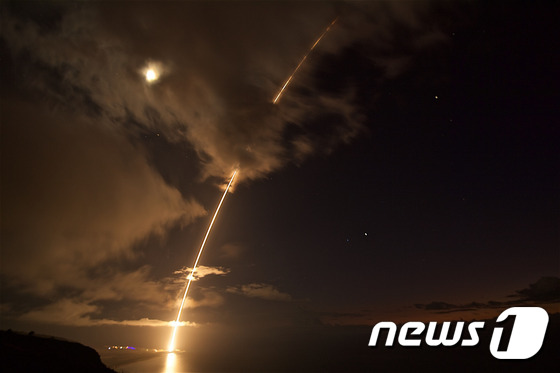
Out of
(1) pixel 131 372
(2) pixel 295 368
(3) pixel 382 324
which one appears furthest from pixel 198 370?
(3) pixel 382 324

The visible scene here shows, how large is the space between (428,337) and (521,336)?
224 inches

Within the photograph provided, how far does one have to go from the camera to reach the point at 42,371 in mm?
28625

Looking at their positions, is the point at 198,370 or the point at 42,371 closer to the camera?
the point at 42,371

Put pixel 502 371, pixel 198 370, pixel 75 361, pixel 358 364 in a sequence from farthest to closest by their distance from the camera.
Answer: pixel 358 364
pixel 198 370
pixel 502 371
pixel 75 361

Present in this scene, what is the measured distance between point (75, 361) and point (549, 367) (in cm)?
15795

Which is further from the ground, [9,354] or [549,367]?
[549,367]

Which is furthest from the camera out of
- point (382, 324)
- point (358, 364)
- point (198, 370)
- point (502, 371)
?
point (358, 364)

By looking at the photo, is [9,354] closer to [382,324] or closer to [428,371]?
[382,324]

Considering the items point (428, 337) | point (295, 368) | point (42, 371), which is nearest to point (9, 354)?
point (42, 371)

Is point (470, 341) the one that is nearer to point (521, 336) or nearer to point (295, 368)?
point (521, 336)

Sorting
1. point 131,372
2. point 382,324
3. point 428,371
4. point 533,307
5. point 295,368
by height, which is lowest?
point 131,372

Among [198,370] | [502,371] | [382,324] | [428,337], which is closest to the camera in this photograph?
[428,337]

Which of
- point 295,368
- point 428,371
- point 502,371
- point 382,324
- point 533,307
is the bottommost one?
point 295,368

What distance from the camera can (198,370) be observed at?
148375 millimetres
